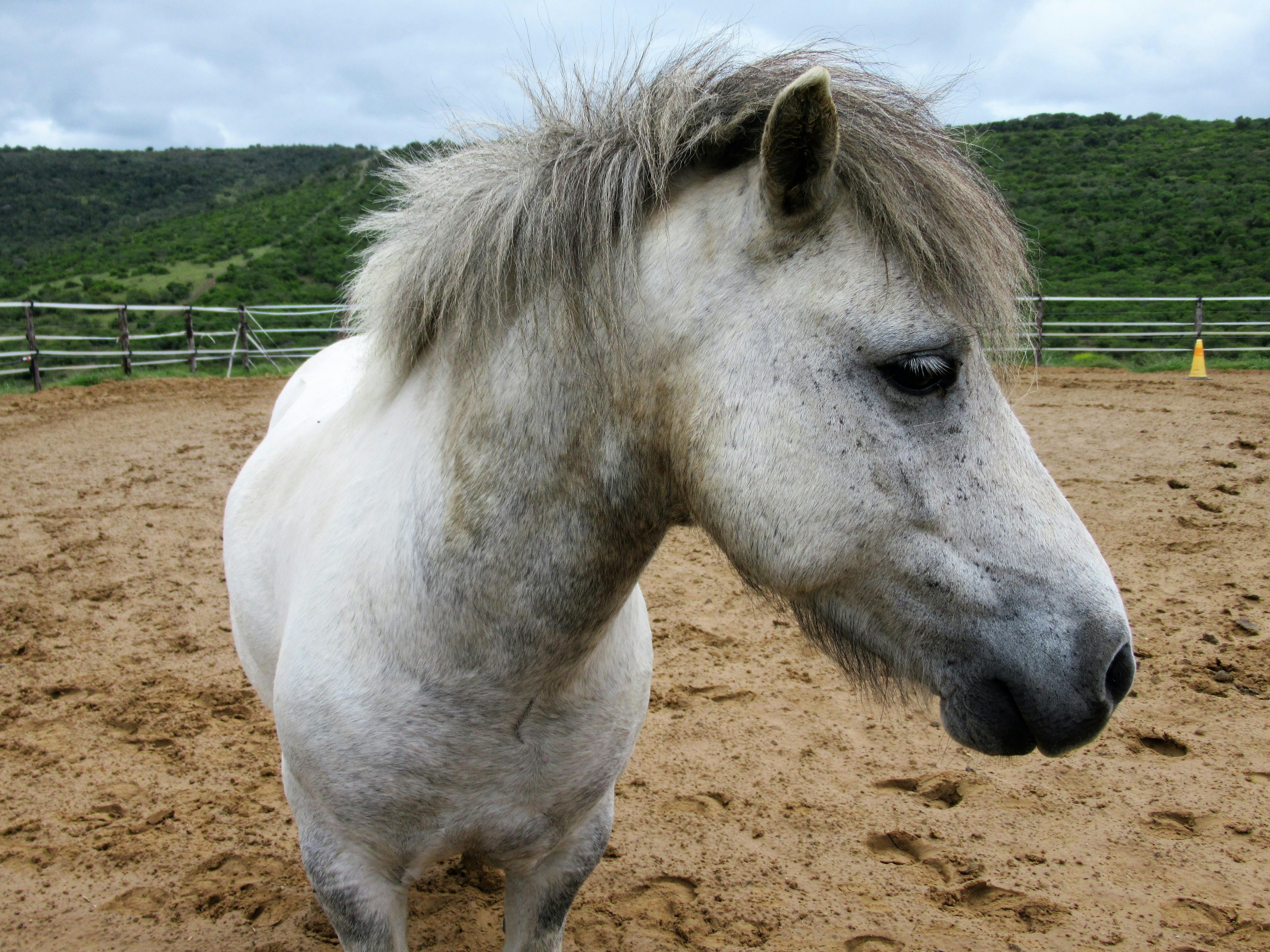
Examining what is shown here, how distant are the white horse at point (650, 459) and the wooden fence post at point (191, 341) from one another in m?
15.7

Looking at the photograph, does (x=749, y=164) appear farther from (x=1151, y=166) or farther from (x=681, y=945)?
(x=1151, y=166)

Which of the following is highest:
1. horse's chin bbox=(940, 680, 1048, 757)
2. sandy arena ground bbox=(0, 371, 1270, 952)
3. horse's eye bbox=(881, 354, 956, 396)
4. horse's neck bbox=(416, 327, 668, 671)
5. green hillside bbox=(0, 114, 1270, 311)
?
green hillside bbox=(0, 114, 1270, 311)

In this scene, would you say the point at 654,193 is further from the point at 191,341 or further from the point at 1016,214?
the point at 191,341

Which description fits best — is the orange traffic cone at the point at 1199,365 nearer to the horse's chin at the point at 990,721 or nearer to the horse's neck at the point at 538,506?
the horse's chin at the point at 990,721

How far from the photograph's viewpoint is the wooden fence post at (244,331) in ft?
53.1

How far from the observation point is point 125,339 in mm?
14344

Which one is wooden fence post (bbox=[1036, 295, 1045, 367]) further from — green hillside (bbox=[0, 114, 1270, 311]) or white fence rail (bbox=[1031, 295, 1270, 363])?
green hillside (bbox=[0, 114, 1270, 311])

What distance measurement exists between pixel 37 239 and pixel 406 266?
2113 inches

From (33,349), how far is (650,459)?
48.0 feet

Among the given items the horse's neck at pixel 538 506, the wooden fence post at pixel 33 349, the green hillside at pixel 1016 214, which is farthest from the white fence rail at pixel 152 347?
the horse's neck at pixel 538 506

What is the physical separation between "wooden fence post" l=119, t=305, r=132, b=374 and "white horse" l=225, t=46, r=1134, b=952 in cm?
1495

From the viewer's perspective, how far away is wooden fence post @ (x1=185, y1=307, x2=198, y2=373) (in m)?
15.3

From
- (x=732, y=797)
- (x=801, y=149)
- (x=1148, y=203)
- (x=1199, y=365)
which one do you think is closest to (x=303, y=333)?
(x=1199, y=365)

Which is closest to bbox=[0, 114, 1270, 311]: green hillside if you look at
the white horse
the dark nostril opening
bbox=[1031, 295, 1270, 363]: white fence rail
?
bbox=[1031, 295, 1270, 363]: white fence rail
